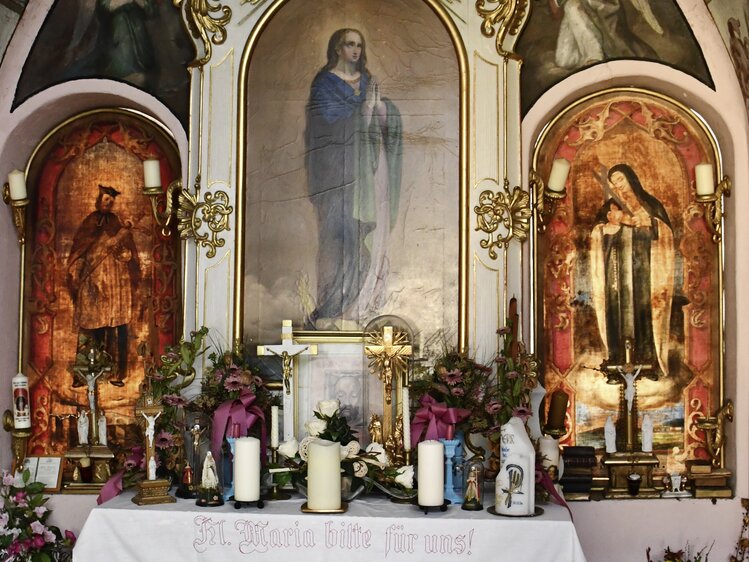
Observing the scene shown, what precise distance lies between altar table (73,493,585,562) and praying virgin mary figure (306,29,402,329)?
155cm

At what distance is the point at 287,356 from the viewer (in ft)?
→ 22.5

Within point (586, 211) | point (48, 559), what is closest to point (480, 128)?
point (586, 211)

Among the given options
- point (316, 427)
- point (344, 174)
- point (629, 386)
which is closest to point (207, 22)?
point (344, 174)

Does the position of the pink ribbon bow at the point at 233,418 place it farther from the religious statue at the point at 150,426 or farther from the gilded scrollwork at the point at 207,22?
the gilded scrollwork at the point at 207,22

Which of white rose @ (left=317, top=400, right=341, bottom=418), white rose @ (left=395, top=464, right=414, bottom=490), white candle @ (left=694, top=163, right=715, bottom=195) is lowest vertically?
white rose @ (left=395, top=464, right=414, bottom=490)

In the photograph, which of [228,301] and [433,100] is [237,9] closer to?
[433,100]

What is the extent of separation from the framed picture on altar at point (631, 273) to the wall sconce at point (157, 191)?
8.09 ft

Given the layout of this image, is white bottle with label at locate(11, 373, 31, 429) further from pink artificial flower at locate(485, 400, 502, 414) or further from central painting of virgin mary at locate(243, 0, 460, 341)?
pink artificial flower at locate(485, 400, 502, 414)

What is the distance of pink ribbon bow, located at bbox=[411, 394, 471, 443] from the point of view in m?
6.43

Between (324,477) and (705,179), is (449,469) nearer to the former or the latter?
(324,477)

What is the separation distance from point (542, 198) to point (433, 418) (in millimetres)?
1994

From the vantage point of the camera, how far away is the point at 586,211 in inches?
313

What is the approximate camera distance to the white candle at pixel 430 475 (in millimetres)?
6039

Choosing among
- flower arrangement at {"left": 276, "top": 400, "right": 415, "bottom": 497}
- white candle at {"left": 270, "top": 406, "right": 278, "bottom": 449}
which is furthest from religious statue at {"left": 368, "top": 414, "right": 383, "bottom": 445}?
white candle at {"left": 270, "top": 406, "right": 278, "bottom": 449}
